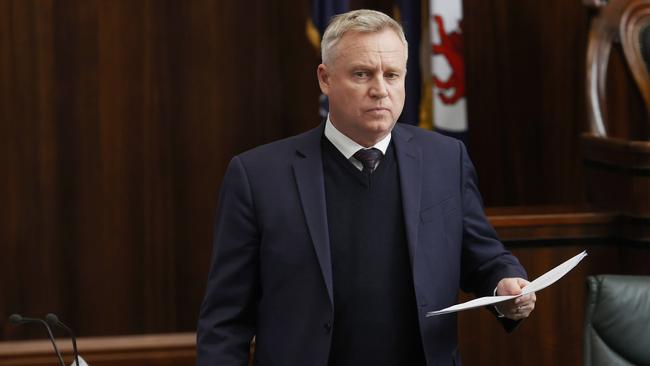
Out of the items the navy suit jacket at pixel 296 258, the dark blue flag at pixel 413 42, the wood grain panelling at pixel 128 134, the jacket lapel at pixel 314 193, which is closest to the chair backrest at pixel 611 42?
the dark blue flag at pixel 413 42

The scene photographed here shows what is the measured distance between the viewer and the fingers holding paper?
85.8 inches

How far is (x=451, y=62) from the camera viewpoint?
4402mm

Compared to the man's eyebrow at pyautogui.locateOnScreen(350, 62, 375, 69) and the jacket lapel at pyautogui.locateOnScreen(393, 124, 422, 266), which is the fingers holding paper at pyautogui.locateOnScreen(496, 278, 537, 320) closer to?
the jacket lapel at pyautogui.locateOnScreen(393, 124, 422, 266)

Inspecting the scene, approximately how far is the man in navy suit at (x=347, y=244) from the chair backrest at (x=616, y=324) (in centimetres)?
29

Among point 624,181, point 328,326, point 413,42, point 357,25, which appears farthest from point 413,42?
point 328,326

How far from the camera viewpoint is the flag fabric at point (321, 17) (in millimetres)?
4312

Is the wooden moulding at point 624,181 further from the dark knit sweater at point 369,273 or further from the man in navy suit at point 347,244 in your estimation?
the dark knit sweater at point 369,273

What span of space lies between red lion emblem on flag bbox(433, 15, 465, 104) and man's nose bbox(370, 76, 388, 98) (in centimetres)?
222

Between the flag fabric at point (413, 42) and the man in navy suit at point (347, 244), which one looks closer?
the man in navy suit at point (347, 244)

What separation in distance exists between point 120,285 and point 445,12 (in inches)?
65.3

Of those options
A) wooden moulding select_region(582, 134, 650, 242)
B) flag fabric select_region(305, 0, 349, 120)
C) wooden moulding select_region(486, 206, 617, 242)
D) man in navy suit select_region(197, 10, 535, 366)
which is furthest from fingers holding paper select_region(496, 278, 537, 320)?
flag fabric select_region(305, 0, 349, 120)

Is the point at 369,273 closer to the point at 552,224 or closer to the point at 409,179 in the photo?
the point at 409,179

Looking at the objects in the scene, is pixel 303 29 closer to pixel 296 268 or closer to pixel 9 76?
pixel 9 76

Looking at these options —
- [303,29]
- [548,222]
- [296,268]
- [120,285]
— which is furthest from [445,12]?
[296,268]
